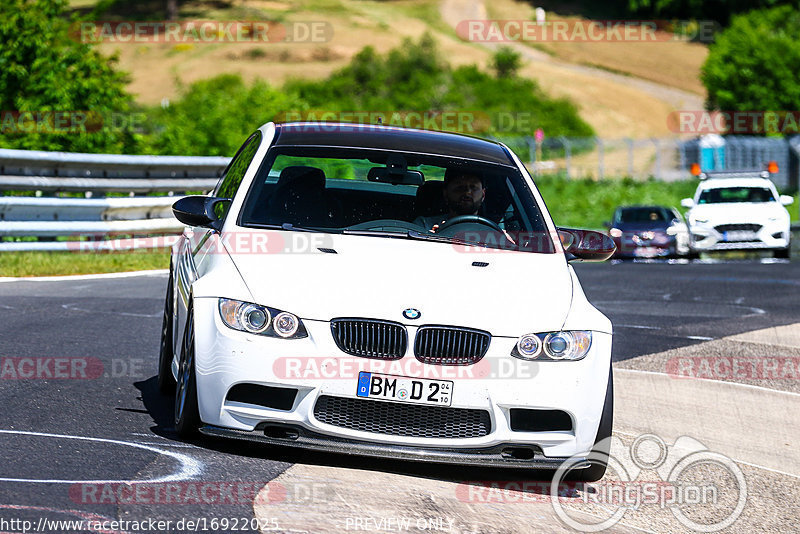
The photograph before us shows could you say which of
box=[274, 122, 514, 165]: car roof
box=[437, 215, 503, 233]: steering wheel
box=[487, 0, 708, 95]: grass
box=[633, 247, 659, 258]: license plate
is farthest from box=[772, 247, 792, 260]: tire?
box=[487, 0, 708, 95]: grass

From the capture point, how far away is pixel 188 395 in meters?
6.40

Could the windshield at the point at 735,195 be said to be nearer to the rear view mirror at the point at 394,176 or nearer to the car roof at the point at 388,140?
the car roof at the point at 388,140

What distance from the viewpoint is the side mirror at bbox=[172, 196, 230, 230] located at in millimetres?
7215

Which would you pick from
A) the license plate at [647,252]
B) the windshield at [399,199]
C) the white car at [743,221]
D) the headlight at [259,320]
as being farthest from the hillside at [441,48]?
the headlight at [259,320]

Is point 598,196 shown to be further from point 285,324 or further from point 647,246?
point 285,324

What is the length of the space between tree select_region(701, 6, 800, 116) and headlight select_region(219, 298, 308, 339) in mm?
64655

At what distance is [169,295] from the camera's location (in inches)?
324

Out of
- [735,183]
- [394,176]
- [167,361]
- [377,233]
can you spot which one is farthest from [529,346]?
[735,183]

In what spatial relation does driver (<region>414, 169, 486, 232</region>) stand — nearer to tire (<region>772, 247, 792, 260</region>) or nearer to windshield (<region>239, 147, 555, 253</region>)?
windshield (<region>239, 147, 555, 253</region>)

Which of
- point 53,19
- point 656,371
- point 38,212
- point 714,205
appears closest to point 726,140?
point 714,205

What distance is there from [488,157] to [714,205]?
2157 centimetres

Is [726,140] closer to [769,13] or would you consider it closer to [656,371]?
[769,13]

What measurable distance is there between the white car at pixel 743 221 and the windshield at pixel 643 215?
118cm

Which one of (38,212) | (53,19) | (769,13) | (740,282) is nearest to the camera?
(38,212)
